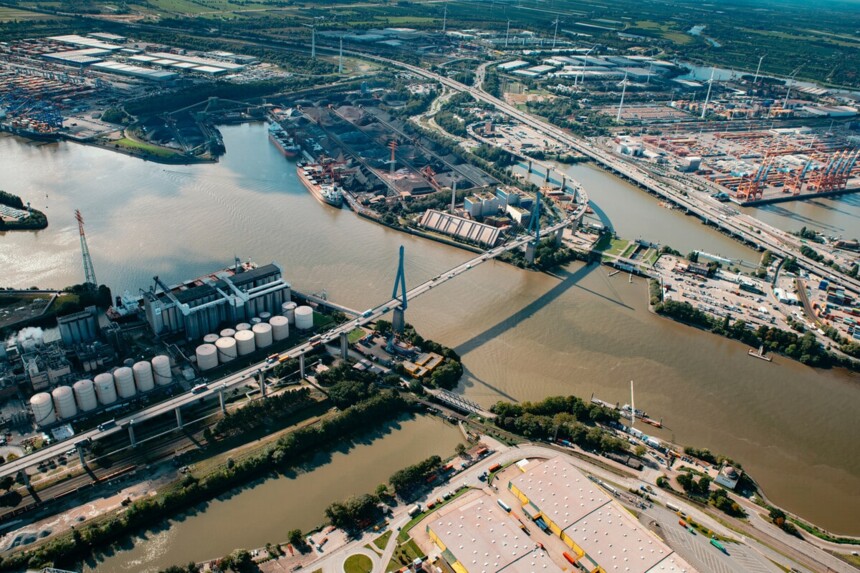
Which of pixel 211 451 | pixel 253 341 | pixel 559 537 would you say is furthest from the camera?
pixel 253 341

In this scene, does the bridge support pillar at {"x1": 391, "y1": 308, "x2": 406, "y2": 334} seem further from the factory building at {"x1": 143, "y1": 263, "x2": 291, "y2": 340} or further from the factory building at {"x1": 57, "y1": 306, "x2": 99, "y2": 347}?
the factory building at {"x1": 57, "y1": 306, "x2": 99, "y2": 347}

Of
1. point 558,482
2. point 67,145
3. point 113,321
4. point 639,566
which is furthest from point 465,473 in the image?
point 67,145

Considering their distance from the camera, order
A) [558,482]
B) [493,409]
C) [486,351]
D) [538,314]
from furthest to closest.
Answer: [538,314] < [486,351] < [493,409] < [558,482]

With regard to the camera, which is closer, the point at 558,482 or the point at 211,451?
the point at 558,482

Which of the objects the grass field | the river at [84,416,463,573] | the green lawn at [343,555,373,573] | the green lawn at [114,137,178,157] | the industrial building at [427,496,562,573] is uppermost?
the grass field

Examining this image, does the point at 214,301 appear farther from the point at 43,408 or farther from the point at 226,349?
the point at 43,408

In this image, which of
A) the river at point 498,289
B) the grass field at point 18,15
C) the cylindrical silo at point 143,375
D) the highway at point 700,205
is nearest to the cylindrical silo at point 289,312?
the river at point 498,289

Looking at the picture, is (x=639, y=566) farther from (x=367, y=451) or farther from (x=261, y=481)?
(x=261, y=481)

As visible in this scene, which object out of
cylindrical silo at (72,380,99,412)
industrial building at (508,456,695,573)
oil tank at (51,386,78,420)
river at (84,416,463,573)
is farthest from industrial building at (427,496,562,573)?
oil tank at (51,386,78,420)
